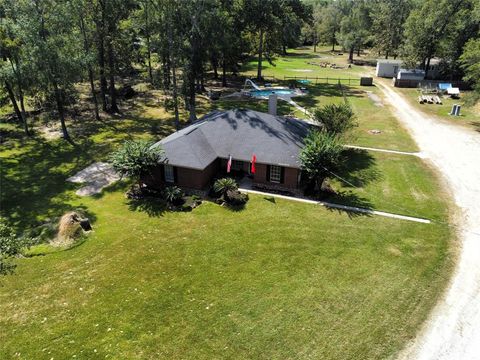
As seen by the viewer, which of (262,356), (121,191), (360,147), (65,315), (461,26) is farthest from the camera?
(461,26)

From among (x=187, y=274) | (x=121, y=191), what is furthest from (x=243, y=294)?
(x=121, y=191)

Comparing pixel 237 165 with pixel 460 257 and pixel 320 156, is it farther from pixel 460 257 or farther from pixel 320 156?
pixel 460 257

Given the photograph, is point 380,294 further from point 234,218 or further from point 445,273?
point 234,218

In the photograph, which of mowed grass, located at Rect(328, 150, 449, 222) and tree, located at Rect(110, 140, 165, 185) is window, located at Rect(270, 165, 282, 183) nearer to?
mowed grass, located at Rect(328, 150, 449, 222)

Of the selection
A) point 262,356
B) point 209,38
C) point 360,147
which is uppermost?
point 209,38


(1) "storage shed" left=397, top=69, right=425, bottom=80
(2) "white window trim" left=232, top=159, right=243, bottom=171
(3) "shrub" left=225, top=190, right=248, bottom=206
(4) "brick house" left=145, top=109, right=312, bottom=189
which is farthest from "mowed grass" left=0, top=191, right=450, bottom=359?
(1) "storage shed" left=397, top=69, right=425, bottom=80

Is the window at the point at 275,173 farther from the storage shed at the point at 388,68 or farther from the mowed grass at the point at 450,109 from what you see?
the storage shed at the point at 388,68
